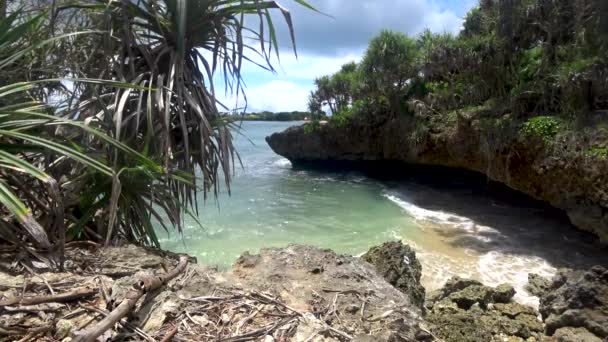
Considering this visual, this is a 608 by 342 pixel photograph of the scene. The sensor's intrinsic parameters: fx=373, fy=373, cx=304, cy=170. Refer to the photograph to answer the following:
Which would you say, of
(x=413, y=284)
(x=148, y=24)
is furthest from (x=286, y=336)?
(x=148, y=24)

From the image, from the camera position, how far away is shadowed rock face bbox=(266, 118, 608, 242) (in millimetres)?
7746

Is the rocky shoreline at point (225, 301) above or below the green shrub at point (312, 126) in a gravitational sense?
below

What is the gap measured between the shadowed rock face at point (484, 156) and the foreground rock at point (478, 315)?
3.65 metres

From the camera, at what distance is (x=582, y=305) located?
457cm

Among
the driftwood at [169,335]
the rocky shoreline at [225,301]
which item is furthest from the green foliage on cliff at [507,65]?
the driftwood at [169,335]

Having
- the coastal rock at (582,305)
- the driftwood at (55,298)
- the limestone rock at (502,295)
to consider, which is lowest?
the limestone rock at (502,295)

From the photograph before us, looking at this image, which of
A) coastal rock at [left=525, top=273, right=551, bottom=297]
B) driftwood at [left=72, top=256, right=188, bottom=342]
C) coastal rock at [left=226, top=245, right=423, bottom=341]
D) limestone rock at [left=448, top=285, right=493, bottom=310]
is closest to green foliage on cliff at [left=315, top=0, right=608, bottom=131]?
coastal rock at [left=525, top=273, right=551, bottom=297]

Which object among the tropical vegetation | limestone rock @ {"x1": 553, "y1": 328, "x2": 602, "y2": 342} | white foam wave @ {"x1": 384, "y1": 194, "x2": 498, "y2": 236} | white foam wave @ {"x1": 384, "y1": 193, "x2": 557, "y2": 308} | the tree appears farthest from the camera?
the tree

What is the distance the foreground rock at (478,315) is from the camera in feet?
13.6

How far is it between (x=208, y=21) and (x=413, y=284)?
3.13 m

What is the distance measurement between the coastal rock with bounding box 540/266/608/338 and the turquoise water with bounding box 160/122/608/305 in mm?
1014

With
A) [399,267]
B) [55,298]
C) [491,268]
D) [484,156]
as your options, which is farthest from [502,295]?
[484,156]

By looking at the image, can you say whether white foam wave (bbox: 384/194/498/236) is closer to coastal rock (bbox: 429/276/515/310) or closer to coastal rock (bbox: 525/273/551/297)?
coastal rock (bbox: 525/273/551/297)

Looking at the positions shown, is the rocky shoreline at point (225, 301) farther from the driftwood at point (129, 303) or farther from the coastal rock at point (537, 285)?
the coastal rock at point (537, 285)
